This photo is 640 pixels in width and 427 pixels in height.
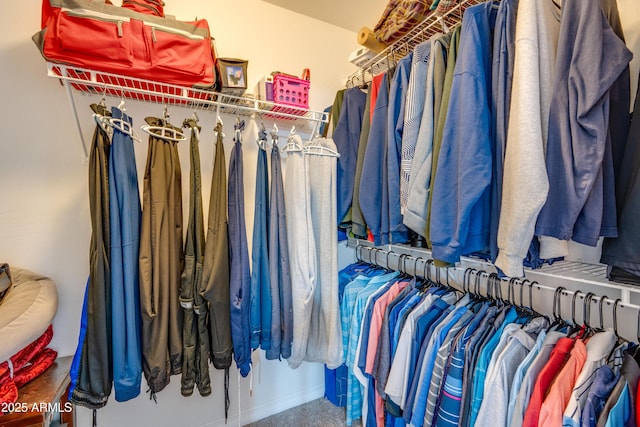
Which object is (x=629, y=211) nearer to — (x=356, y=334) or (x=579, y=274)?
(x=579, y=274)

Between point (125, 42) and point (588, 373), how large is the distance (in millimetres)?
1840

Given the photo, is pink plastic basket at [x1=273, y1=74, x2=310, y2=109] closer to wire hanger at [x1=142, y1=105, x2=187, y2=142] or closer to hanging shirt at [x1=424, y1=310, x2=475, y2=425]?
wire hanger at [x1=142, y1=105, x2=187, y2=142]

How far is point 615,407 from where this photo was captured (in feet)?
2.15

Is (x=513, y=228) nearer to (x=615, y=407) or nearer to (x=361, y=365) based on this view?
(x=615, y=407)

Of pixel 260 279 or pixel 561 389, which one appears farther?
pixel 260 279

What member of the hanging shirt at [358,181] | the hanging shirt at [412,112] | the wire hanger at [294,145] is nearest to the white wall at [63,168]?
the wire hanger at [294,145]

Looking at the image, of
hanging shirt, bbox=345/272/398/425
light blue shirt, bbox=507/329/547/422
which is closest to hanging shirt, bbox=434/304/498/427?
light blue shirt, bbox=507/329/547/422

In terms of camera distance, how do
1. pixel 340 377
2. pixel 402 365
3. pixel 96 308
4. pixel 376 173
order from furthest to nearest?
1. pixel 340 377
2. pixel 376 173
3. pixel 402 365
4. pixel 96 308

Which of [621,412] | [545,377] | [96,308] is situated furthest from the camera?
[96,308]

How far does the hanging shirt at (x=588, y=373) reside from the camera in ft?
2.28

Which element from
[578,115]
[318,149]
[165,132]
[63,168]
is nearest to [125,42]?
[165,132]

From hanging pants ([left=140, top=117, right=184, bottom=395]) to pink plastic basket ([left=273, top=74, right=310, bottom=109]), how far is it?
1.87 ft

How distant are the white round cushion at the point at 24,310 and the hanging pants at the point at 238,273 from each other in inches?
27.6

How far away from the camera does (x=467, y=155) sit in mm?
809
